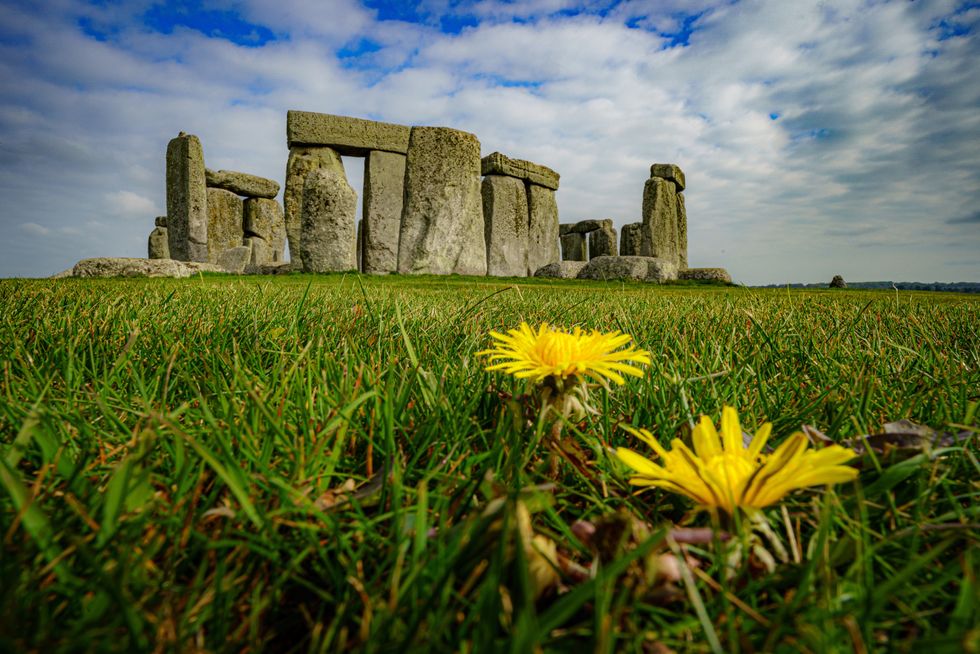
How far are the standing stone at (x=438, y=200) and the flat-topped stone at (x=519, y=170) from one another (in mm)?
4186

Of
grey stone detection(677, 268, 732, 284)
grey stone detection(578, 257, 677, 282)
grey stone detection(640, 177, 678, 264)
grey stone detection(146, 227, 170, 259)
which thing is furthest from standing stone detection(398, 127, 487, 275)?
grey stone detection(146, 227, 170, 259)

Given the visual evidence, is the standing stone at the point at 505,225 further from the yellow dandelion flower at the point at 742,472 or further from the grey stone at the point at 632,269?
the yellow dandelion flower at the point at 742,472

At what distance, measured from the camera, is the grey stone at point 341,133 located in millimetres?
15164

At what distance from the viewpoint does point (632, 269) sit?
40.9ft

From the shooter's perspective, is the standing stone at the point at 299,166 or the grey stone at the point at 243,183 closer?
the standing stone at the point at 299,166

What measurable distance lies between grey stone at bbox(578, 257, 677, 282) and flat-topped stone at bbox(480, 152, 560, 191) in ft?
17.6

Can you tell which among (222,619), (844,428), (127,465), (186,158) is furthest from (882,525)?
(186,158)

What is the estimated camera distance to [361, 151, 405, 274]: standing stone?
14414 mm

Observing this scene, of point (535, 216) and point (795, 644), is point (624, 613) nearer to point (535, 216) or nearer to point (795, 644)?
point (795, 644)

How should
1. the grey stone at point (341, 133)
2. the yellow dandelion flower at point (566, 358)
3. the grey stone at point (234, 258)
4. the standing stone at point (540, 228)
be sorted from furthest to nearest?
the grey stone at point (234, 258) < the standing stone at point (540, 228) < the grey stone at point (341, 133) < the yellow dandelion flower at point (566, 358)

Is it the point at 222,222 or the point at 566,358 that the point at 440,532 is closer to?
the point at 566,358

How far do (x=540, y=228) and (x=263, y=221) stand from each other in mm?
11622

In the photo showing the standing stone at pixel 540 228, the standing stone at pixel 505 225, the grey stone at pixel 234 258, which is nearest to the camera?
the standing stone at pixel 505 225

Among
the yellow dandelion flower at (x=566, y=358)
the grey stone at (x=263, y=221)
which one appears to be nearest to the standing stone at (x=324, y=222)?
the grey stone at (x=263, y=221)
